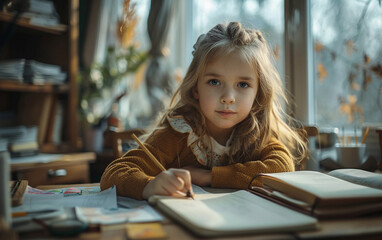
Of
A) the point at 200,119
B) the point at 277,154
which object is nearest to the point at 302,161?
the point at 277,154

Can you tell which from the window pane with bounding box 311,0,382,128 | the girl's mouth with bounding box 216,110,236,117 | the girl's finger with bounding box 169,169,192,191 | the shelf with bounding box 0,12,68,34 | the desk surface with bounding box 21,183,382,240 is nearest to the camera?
the desk surface with bounding box 21,183,382,240

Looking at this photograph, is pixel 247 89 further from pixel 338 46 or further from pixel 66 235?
pixel 338 46

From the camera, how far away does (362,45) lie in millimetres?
1532

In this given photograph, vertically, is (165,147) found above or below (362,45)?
below

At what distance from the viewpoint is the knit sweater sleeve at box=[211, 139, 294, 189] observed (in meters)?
0.92

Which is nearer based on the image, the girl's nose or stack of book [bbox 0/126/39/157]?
the girl's nose

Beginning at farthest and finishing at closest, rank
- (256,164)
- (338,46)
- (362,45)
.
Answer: (338,46), (362,45), (256,164)

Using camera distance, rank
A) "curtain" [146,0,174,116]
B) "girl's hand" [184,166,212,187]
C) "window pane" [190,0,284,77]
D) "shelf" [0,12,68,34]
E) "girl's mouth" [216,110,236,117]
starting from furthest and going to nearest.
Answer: "curtain" [146,0,174,116] < "window pane" [190,0,284,77] < "shelf" [0,12,68,34] < "girl's mouth" [216,110,236,117] < "girl's hand" [184,166,212,187]

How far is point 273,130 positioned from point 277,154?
0.20 metres

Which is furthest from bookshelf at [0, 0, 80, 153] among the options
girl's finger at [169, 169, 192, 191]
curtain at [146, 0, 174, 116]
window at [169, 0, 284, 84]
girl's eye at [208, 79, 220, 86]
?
girl's finger at [169, 169, 192, 191]

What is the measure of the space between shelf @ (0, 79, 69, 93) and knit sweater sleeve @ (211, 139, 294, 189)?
1304 millimetres

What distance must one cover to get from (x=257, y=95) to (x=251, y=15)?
1113 millimetres

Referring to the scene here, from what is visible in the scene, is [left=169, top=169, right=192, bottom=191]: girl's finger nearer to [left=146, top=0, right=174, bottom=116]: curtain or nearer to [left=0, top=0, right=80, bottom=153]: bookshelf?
A: [left=0, top=0, right=80, bottom=153]: bookshelf

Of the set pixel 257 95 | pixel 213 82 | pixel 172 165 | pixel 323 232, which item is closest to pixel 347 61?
pixel 257 95
